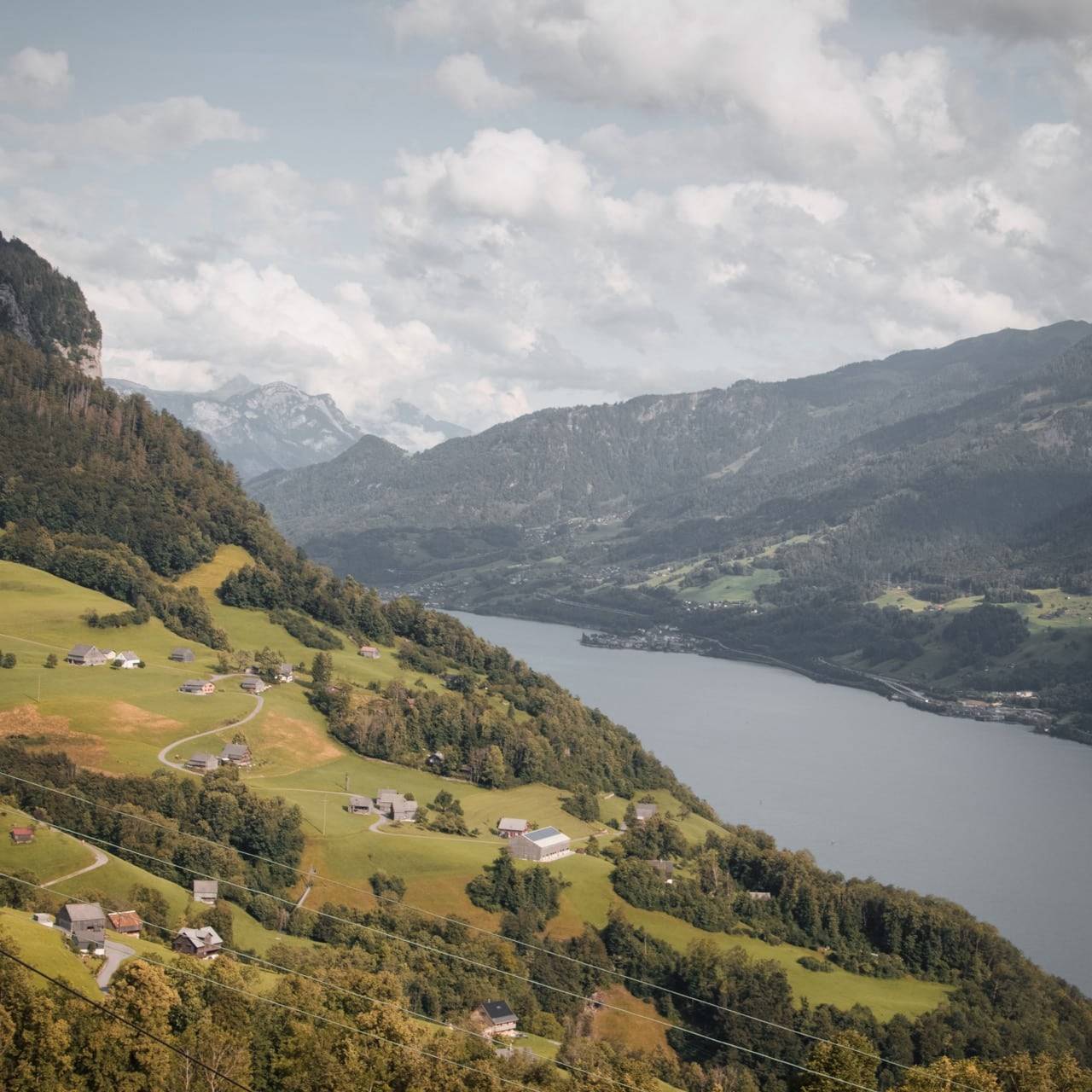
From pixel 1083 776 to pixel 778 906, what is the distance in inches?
2035

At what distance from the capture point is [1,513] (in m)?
85.2

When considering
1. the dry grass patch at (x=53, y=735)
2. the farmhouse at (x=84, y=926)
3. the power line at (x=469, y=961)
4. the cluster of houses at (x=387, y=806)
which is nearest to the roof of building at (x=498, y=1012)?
the power line at (x=469, y=961)

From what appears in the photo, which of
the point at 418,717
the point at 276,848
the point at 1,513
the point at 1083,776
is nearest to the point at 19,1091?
the point at 276,848

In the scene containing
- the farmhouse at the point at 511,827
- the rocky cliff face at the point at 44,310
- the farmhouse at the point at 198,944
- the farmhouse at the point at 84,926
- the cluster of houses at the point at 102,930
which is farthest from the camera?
the rocky cliff face at the point at 44,310

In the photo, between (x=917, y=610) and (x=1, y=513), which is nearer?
(x=1, y=513)

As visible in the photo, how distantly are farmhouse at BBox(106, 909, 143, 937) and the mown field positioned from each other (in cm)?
161

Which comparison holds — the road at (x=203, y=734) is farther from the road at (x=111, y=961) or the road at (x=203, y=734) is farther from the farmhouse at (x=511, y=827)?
the road at (x=111, y=961)

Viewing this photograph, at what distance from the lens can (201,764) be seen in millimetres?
57781

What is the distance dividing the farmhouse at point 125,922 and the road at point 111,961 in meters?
1.77

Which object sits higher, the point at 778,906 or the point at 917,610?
the point at 917,610

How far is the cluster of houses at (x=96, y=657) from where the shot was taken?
67625 millimetres

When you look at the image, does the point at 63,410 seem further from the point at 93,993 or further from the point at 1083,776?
the point at 1083,776

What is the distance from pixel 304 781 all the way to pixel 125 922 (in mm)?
21066

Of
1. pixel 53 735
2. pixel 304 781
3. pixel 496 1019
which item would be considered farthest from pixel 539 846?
pixel 53 735
